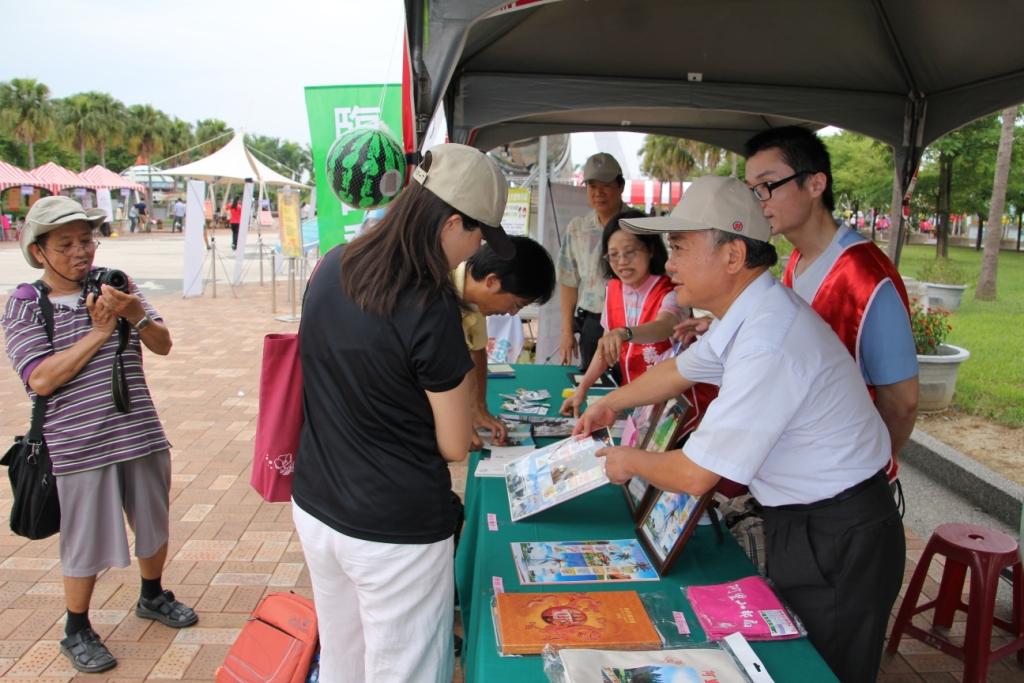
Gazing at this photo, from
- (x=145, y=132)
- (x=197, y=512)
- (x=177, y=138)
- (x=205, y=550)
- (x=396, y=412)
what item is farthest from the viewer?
(x=177, y=138)

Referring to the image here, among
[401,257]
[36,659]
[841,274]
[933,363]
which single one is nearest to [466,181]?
[401,257]

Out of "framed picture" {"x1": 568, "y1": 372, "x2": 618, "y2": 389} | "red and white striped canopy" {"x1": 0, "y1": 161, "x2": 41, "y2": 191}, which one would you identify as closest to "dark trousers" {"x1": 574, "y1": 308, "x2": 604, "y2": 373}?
"framed picture" {"x1": 568, "y1": 372, "x2": 618, "y2": 389}

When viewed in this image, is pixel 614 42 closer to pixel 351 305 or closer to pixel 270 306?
pixel 351 305

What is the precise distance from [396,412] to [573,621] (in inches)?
21.8

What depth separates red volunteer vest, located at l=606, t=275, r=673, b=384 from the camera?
2811 mm

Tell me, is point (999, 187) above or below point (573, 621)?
above

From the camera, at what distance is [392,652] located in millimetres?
1498

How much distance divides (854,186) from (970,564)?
88.3ft

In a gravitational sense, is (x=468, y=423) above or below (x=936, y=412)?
above

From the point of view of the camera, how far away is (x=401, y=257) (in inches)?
52.6

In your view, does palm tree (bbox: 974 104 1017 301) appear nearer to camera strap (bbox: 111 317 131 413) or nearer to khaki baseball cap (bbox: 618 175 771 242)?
khaki baseball cap (bbox: 618 175 771 242)

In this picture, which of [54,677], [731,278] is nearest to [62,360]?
[54,677]

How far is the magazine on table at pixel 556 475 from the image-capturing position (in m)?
1.80

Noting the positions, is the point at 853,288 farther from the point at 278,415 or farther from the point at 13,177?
the point at 13,177
